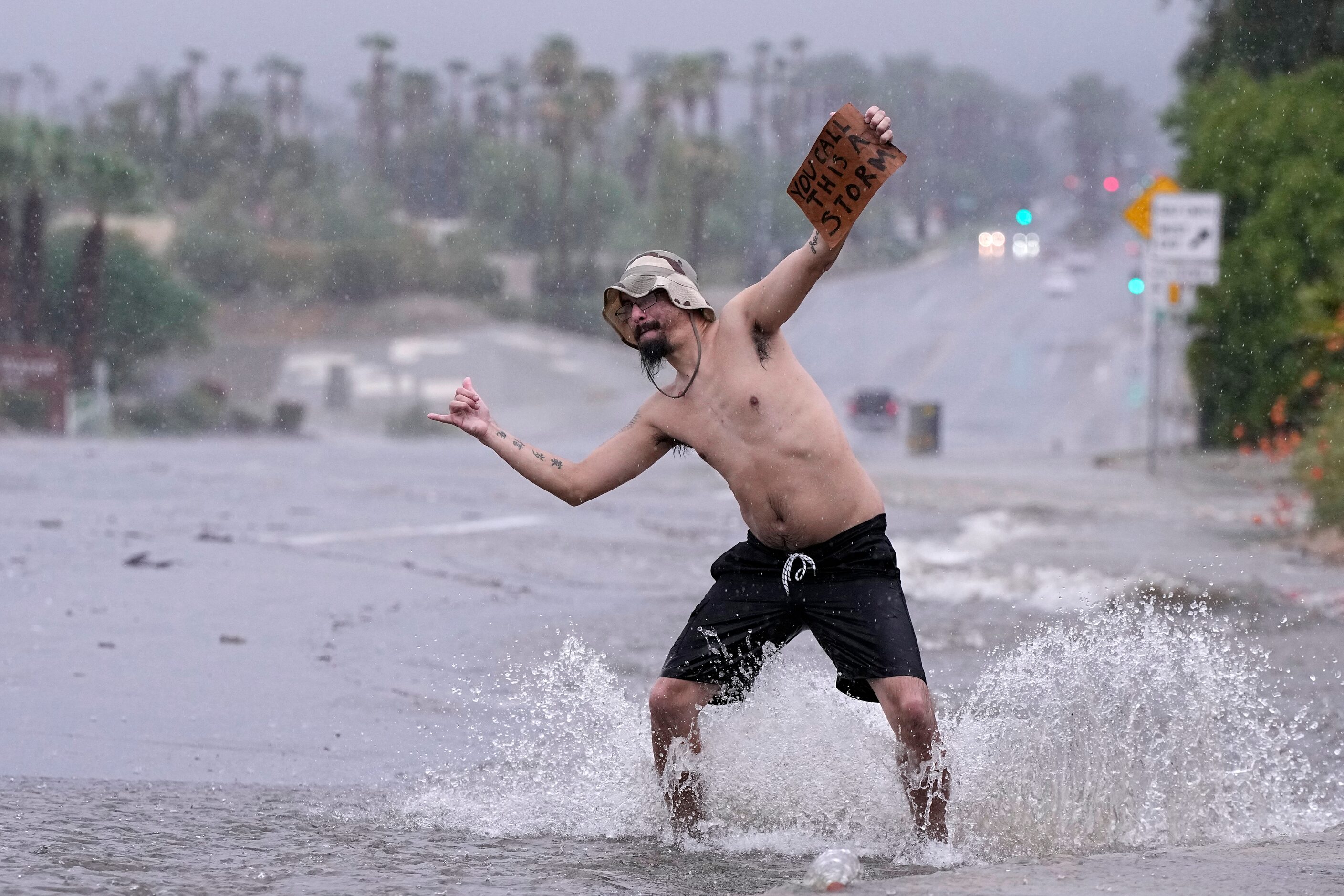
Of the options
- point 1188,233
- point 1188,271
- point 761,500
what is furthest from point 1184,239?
point 761,500

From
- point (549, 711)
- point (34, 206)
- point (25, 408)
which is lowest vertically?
point (549, 711)

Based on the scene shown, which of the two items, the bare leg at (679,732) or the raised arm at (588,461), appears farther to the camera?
the raised arm at (588,461)

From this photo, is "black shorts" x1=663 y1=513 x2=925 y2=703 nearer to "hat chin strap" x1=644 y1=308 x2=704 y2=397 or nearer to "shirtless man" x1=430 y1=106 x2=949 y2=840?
"shirtless man" x1=430 y1=106 x2=949 y2=840

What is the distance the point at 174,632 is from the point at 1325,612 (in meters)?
6.52

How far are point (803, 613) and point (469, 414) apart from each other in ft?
3.86

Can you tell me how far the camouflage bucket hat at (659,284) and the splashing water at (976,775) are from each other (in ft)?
3.80

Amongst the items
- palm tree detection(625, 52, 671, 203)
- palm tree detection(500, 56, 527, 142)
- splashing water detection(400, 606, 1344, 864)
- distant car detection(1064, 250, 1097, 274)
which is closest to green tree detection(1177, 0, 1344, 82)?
splashing water detection(400, 606, 1344, 864)

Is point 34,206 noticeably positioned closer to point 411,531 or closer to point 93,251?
point 93,251

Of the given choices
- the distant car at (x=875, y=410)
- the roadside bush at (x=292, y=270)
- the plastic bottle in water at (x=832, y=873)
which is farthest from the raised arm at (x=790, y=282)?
the roadside bush at (x=292, y=270)

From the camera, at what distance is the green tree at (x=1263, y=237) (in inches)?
992

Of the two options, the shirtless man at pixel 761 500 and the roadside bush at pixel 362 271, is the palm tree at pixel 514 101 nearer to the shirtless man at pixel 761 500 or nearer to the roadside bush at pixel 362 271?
the roadside bush at pixel 362 271

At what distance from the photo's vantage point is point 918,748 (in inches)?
206

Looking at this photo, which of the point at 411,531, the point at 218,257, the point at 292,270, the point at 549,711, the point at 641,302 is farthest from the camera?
the point at 292,270

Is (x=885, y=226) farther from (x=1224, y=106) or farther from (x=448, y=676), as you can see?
(x=448, y=676)
